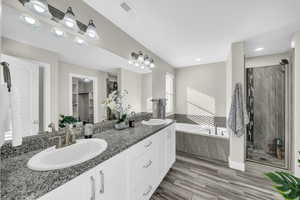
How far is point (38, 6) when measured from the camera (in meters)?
1.00

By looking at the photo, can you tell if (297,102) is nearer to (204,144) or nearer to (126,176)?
(204,144)

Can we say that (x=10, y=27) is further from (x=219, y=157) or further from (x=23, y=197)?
(x=219, y=157)

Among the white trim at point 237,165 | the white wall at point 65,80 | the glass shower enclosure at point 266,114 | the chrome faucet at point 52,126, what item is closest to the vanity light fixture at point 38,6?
the white wall at point 65,80

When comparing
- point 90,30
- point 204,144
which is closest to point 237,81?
point 204,144

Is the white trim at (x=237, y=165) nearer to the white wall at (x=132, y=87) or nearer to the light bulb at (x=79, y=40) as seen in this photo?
the white wall at (x=132, y=87)

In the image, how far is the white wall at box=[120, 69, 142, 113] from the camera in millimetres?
2006

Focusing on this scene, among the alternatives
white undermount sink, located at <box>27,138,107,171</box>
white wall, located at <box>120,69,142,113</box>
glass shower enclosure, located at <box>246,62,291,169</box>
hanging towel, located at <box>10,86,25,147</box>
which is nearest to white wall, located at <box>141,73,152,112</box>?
white wall, located at <box>120,69,142,113</box>

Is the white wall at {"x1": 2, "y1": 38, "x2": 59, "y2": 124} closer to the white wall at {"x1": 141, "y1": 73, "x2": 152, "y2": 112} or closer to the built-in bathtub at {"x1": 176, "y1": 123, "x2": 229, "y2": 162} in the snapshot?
the white wall at {"x1": 141, "y1": 73, "x2": 152, "y2": 112}

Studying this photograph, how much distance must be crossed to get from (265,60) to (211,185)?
308cm

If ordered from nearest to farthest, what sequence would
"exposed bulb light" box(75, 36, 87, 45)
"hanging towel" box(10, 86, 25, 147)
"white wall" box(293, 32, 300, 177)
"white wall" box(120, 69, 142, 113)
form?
"hanging towel" box(10, 86, 25, 147) → "exposed bulb light" box(75, 36, 87, 45) → "white wall" box(293, 32, 300, 177) → "white wall" box(120, 69, 142, 113)

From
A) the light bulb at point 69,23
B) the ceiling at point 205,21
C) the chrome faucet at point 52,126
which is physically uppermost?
the ceiling at point 205,21

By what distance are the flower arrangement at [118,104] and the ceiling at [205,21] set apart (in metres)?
1.07

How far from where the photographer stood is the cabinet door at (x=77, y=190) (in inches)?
24.1

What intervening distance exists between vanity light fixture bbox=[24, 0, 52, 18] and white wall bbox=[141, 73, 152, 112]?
64.7 inches
